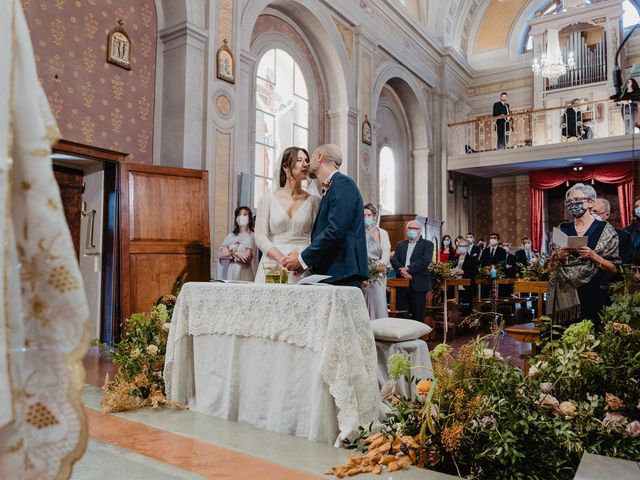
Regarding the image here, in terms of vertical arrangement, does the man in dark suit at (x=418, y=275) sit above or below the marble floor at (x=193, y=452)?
above

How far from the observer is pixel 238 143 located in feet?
25.1

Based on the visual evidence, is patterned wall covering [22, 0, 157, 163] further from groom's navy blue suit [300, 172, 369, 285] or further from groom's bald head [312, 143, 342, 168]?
groom's navy blue suit [300, 172, 369, 285]

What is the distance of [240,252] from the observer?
6156 mm

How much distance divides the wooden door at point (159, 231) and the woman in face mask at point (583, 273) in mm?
4053

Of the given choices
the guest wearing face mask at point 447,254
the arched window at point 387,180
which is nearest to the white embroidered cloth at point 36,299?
the guest wearing face mask at point 447,254

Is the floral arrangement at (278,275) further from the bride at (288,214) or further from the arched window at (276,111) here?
the arched window at (276,111)

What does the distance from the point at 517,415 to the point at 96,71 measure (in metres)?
5.78

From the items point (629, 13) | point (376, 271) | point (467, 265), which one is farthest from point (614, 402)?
point (629, 13)

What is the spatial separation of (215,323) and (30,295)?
2055 millimetres

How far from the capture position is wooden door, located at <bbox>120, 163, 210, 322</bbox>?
5750 mm

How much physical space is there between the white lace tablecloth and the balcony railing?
12.0 meters

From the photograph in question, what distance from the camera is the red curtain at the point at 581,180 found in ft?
45.2

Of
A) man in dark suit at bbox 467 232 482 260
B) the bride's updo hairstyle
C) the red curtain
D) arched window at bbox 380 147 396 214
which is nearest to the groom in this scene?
the bride's updo hairstyle

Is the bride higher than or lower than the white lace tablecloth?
higher
